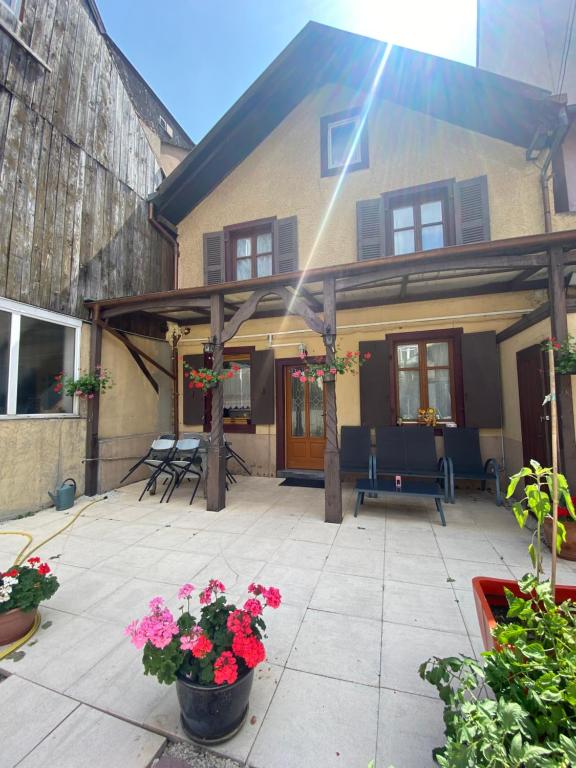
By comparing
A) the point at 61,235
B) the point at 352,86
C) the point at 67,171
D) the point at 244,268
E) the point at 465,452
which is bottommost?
the point at 465,452

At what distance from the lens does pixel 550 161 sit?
15.5 feet

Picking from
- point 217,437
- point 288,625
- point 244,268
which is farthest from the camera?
point 244,268

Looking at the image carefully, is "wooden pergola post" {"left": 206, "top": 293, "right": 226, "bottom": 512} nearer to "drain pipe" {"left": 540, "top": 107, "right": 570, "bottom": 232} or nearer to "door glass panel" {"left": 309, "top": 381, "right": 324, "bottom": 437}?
"door glass panel" {"left": 309, "top": 381, "right": 324, "bottom": 437}

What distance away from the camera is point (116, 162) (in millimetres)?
6098

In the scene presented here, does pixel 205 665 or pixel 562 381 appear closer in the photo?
pixel 205 665

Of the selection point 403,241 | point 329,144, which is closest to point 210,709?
point 403,241

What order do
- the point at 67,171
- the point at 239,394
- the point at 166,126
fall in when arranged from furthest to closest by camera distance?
the point at 166,126 → the point at 239,394 → the point at 67,171

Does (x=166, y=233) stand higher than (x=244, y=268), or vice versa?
(x=166, y=233)

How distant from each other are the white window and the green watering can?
3.45 ft

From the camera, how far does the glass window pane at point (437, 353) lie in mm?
5516

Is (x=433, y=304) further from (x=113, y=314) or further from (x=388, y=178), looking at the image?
(x=113, y=314)

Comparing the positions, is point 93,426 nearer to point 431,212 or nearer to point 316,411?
point 316,411

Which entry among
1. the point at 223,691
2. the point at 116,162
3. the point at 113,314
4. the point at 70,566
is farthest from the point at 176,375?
the point at 223,691

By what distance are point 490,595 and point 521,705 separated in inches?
26.6
